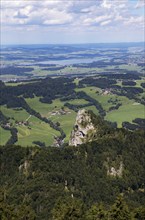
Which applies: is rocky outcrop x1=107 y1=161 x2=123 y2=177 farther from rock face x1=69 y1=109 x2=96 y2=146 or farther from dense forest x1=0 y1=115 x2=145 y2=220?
rock face x1=69 y1=109 x2=96 y2=146

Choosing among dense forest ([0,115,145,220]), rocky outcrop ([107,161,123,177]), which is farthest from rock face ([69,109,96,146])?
rocky outcrop ([107,161,123,177])

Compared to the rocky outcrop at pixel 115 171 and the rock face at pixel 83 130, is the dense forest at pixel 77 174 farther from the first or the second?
the rock face at pixel 83 130

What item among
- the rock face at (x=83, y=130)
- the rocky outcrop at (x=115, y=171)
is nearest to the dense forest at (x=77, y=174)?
the rocky outcrop at (x=115, y=171)

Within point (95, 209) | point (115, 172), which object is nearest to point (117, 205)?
point (95, 209)

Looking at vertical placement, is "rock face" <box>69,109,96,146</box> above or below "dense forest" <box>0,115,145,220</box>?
above

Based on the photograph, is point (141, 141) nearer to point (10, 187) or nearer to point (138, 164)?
point (138, 164)

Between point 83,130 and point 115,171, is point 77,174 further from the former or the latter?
point 83,130

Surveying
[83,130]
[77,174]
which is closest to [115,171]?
[77,174]
